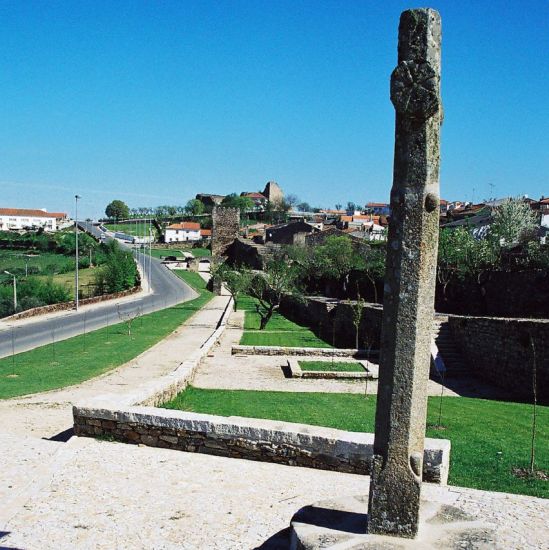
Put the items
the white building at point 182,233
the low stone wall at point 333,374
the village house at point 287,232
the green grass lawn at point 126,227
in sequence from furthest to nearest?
the green grass lawn at point 126,227 < the white building at point 182,233 < the village house at point 287,232 < the low stone wall at point 333,374

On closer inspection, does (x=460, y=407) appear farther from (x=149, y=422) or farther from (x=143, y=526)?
(x=143, y=526)

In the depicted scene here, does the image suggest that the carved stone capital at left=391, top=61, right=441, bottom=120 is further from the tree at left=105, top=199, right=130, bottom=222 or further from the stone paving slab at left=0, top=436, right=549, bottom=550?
the tree at left=105, top=199, right=130, bottom=222

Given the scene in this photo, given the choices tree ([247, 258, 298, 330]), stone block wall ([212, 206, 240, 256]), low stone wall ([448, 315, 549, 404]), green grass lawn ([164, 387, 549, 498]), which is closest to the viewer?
green grass lawn ([164, 387, 549, 498])

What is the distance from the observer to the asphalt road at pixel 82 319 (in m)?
26.6

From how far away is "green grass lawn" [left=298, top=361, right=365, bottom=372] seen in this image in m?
19.5

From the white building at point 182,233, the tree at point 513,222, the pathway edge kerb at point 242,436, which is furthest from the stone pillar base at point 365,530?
the white building at point 182,233

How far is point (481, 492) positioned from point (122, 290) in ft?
161

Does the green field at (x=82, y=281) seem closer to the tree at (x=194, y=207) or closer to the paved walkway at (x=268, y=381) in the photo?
the paved walkway at (x=268, y=381)

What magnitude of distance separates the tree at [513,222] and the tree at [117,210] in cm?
13903

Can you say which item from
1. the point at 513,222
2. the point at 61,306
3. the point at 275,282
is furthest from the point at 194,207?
the point at 275,282

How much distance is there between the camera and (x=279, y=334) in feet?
93.4

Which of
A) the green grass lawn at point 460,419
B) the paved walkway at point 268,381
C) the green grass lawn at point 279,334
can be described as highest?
the green grass lawn at point 460,419

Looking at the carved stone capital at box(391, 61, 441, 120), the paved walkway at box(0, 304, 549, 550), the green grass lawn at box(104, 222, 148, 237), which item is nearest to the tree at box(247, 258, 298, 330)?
the paved walkway at box(0, 304, 549, 550)

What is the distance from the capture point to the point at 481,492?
7.27 meters
